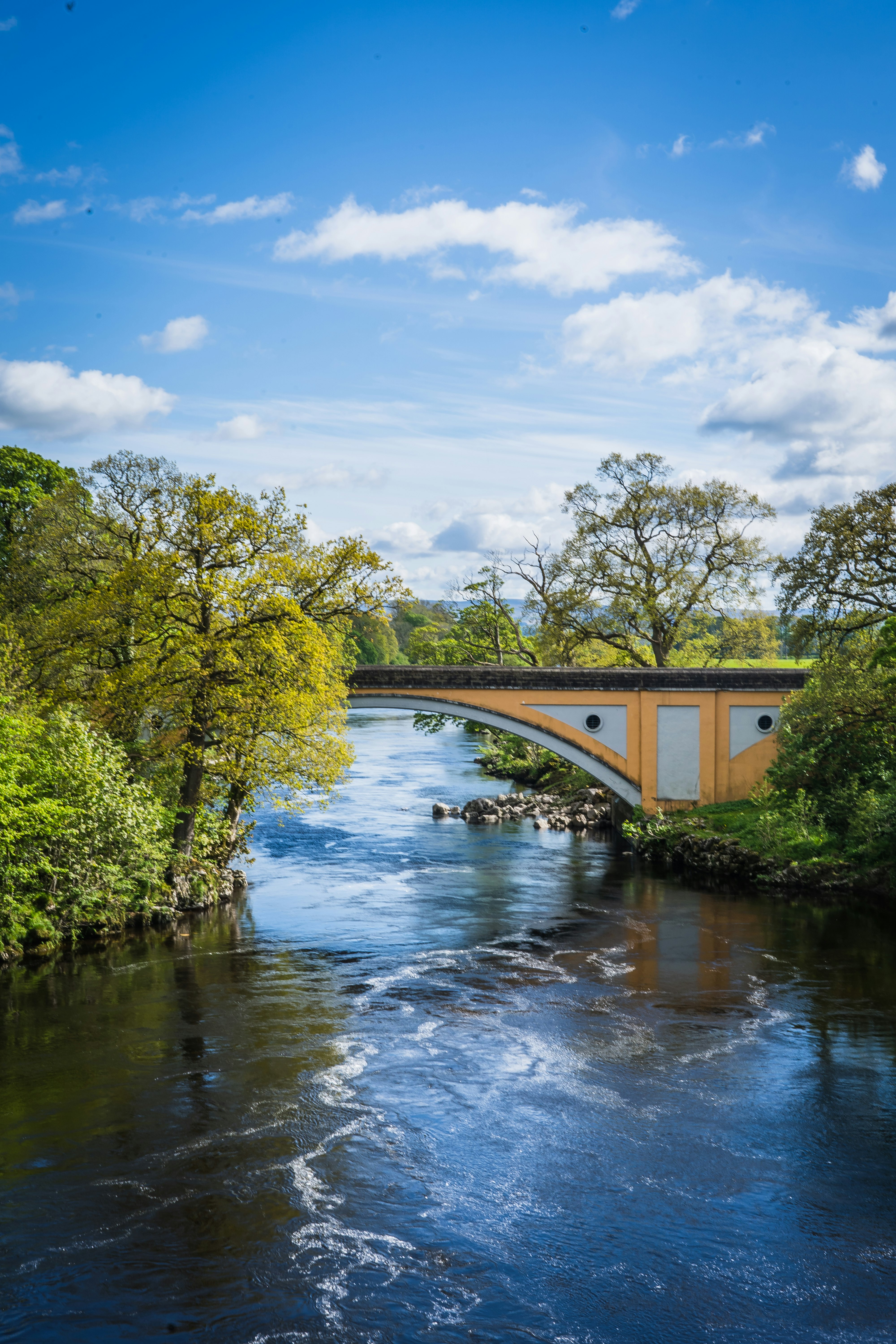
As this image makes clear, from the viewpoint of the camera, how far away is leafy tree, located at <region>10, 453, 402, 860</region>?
18.4 meters

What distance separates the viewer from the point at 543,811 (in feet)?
109

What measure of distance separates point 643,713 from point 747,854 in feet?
16.6

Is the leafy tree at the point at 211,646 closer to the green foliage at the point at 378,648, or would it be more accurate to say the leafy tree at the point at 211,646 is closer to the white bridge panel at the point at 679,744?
the green foliage at the point at 378,648

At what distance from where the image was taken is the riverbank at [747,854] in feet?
69.9

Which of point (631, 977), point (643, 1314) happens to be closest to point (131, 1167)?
point (643, 1314)

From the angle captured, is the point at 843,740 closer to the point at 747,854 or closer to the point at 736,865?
the point at 747,854

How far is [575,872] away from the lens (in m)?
23.8

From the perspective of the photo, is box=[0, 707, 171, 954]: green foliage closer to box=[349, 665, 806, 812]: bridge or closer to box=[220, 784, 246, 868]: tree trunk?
box=[220, 784, 246, 868]: tree trunk

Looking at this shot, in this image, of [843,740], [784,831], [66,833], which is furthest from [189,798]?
[843,740]

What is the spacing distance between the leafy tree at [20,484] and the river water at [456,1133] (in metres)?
20.1

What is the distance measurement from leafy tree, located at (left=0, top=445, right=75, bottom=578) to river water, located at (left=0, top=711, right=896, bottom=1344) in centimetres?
2006

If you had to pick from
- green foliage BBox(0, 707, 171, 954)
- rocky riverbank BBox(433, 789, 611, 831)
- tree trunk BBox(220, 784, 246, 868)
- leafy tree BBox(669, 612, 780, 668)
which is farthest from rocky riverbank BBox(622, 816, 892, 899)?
green foliage BBox(0, 707, 171, 954)

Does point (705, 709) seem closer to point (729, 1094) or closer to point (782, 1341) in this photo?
point (729, 1094)

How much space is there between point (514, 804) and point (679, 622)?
319 inches
